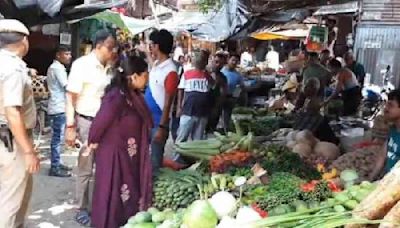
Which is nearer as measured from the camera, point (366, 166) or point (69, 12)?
point (366, 166)

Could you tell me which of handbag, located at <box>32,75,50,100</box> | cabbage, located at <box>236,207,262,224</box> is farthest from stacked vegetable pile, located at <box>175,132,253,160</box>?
handbag, located at <box>32,75,50,100</box>

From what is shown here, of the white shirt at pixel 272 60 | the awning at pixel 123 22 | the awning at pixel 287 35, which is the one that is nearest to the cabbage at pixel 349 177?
the awning at pixel 123 22

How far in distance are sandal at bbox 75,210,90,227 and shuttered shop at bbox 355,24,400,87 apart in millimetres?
7627

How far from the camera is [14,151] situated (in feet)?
15.3

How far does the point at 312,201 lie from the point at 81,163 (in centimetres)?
270

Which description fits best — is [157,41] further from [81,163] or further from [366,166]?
[366,166]

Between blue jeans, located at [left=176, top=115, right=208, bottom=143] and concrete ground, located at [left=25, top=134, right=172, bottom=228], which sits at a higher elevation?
blue jeans, located at [left=176, top=115, right=208, bottom=143]

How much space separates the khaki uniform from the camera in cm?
439

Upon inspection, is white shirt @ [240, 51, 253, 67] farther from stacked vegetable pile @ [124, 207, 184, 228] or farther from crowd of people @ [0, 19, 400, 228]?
stacked vegetable pile @ [124, 207, 184, 228]

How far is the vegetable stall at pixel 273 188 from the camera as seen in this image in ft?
8.95

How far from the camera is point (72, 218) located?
239 inches

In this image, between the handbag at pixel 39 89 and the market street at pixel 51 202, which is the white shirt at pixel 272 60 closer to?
the handbag at pixel 39 89

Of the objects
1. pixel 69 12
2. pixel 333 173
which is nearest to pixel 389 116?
pixel 333 173

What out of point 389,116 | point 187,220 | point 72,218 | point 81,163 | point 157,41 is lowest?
point 72,218
